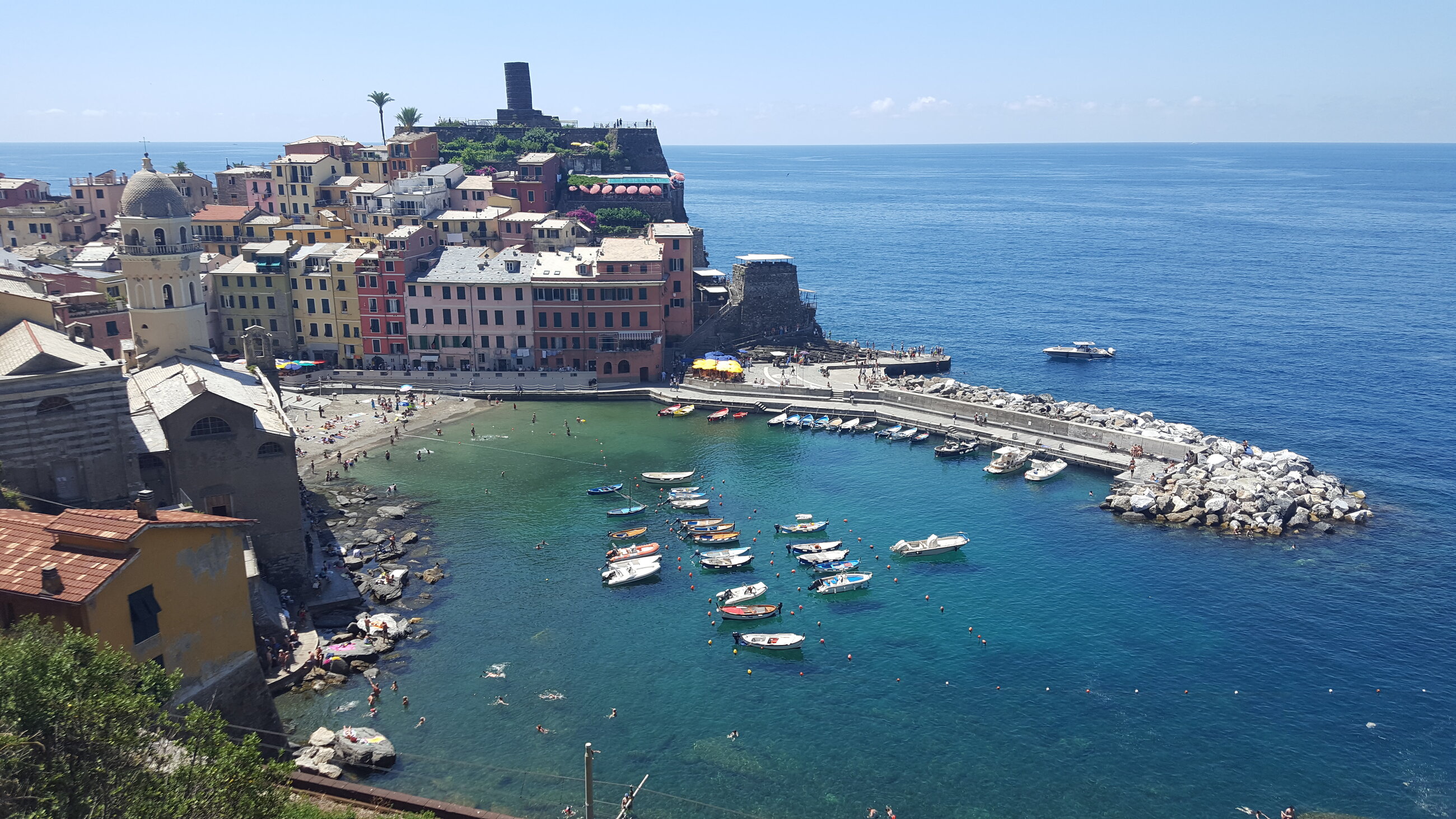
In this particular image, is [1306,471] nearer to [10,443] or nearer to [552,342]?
[552,342]

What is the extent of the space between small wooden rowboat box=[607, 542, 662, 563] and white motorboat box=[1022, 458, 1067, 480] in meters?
32.0

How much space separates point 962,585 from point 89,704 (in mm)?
47757

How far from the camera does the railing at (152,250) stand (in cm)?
6178

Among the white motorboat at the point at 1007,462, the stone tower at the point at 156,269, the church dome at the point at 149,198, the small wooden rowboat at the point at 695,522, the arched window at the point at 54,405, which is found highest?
the church dome at the point at 149,198

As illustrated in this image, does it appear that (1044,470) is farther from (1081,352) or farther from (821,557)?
(1081,352)

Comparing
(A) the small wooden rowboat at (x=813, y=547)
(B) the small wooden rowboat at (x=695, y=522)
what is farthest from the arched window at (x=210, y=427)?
(A) the small wooden rowboat at (x=813, y=547)

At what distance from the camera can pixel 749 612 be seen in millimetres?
56594

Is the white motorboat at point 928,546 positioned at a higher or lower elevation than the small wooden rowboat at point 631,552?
lower

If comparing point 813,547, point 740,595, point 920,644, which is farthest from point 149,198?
point 920,644

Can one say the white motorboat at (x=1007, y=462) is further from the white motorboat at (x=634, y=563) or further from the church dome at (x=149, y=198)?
the church dome at (x=149, y=198)

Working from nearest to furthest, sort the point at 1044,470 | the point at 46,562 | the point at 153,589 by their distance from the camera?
1. the point at 46,562
2. the point at 153,589
3. the point at 1044,470

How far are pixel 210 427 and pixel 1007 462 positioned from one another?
188ft

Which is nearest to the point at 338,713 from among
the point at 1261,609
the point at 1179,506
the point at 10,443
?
the point at 10,443

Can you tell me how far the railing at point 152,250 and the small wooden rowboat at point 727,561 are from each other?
128 ft
